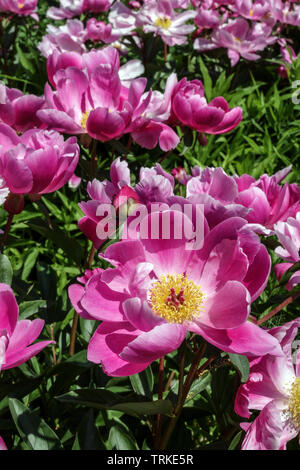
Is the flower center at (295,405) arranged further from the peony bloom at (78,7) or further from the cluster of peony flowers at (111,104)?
the peony bloom at (78,7)

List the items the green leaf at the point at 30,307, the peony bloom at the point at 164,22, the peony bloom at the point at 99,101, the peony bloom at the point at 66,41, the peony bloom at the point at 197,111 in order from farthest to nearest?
the peony bloom at the point at 164,22 < the peony bloom at the point at 66,41 < the peony bloom at the point at 197,111 < the peony bloom at the point at 99,101 < the green leaf at the point at 30,307

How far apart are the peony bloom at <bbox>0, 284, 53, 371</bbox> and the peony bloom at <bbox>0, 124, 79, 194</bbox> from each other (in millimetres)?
207

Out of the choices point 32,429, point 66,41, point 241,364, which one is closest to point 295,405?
point 241,364

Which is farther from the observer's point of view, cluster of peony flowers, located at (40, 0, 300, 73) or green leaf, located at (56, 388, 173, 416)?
cluster of peony flowers, located at (40, 0, 300, 73)

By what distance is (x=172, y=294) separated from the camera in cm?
77

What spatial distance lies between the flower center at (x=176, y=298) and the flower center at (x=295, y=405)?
18 cm

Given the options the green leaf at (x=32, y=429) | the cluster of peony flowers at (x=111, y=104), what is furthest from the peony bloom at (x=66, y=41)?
the green leaf at (x=32, y=429)

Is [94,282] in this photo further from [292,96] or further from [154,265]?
[292,96]

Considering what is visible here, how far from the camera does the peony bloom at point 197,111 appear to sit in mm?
1193

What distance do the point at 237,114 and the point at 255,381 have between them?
74 cm

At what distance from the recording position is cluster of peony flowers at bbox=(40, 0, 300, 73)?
199 centimetres

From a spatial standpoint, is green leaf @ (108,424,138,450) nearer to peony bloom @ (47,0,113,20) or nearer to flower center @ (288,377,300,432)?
flower center @ (288,377,300,432)

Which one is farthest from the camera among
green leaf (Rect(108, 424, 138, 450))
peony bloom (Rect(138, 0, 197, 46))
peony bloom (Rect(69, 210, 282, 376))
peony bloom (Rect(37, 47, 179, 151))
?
peony bloom (Rect(138, 0, 197, 46))

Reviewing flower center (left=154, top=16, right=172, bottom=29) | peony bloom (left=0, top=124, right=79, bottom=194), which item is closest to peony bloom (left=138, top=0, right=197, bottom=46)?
flower center (left=154, top=16, right=172, bottom=29)
